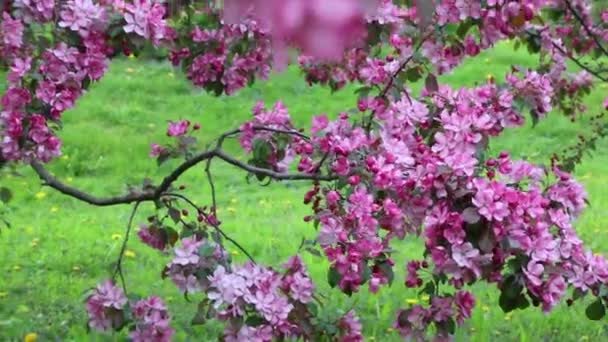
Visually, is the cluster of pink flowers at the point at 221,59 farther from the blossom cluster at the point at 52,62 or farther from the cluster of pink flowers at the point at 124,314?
the cluster of pink flowers at the point at 124,314

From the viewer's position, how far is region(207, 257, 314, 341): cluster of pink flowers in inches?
102

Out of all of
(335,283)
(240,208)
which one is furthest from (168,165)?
(335,283)

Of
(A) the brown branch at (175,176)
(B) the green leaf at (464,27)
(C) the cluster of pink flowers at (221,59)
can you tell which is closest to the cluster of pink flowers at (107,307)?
(A) the brown branch at (175,176)

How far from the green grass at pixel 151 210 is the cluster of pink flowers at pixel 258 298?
1210 mm

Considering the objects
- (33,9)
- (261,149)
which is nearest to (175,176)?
(261,149)

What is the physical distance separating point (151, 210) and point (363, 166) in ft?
15.4

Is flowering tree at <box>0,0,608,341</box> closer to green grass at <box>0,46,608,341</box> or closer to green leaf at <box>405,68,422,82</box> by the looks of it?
green leaf at <box>405,68,422,82</box>

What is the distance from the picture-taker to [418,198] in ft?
7.70

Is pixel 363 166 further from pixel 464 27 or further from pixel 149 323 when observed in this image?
pixel 149 323

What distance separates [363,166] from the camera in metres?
2.61

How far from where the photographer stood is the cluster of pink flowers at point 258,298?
2.60 m

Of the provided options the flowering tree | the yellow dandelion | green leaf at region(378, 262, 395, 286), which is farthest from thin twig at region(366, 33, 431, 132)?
the yellow dandelion

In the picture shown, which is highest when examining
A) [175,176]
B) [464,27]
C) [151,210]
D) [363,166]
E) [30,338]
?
[464,27]

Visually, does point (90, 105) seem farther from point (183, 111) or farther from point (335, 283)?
point (335, 283)
